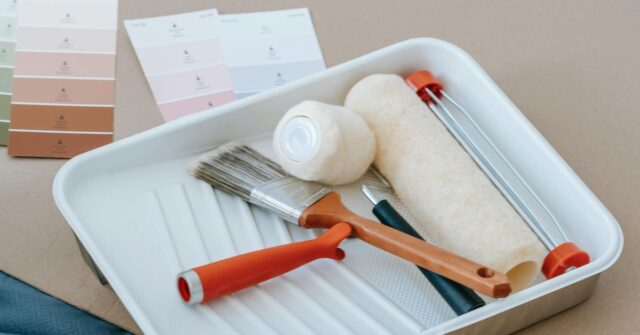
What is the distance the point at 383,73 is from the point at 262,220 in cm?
19

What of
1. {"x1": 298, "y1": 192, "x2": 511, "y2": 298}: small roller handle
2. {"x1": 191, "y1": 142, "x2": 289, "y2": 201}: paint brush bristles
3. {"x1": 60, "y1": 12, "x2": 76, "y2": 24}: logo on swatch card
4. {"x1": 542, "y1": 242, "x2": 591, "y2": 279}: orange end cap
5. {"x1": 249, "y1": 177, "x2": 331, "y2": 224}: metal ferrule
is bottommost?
{"x1": 542, "y1": 242, "x2": 591, "y2": 279}: orange end cap

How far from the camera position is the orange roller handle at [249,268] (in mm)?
668

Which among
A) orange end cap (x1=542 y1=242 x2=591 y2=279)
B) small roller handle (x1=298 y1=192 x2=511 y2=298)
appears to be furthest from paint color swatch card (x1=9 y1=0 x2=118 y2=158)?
orange end cap (x1=542 y1=242 x2=591 y2=279)

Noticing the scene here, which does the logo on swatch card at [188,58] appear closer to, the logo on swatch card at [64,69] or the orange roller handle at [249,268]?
the logo on swatch card at [64,69]

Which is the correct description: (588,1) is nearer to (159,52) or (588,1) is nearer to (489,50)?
(489,50)

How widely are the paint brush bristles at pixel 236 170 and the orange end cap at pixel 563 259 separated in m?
0.21

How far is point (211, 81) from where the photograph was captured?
94cm

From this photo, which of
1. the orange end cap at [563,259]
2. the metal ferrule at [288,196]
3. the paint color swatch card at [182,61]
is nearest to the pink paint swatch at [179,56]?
the paint color swatch card at [182,61]

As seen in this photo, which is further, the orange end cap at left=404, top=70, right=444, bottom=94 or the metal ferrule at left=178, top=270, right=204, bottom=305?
the orange end cap at left=404, top=70, right=444, bottom=94

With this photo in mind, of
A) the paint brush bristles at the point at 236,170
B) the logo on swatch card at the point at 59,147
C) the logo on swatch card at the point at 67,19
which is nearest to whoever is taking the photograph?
the paint brush bristles at the point at 236,170

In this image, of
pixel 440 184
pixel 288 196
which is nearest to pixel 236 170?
pixel 288 196

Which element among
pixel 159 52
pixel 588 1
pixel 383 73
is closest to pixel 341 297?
pixel 383 73

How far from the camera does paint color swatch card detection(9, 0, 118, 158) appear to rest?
0.88m

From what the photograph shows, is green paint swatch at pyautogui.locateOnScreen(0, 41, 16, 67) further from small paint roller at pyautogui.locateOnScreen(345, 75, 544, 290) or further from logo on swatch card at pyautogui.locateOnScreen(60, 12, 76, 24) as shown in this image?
small paint roller at pyautogui.locateOnScreen(345, 75, 544, 290)
